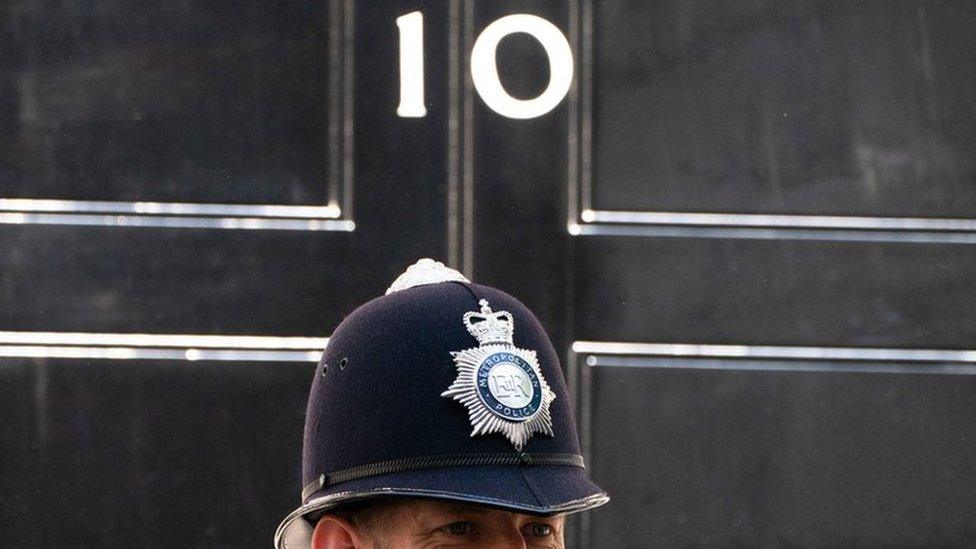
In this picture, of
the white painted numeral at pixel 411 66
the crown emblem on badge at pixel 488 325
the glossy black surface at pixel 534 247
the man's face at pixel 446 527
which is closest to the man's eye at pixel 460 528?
the man's face at pixel 446 527

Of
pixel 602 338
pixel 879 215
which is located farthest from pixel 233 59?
pixel 879 215

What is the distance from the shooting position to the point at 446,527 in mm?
1685

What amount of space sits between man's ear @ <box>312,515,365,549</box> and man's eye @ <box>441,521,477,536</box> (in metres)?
0.09

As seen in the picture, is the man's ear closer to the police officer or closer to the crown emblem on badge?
the police officer

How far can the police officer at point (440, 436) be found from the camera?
1677 mm

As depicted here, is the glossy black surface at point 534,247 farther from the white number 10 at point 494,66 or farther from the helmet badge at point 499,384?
the helmet badge at point 499,384

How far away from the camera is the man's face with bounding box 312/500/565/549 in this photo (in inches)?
Answer: 66.1

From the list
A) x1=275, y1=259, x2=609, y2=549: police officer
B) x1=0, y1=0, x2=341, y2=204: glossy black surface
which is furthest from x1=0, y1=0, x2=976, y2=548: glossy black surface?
x1=275, y1=259, x2=609, y2=549: police officer

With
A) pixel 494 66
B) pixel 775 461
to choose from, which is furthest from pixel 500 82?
pixel 775 461

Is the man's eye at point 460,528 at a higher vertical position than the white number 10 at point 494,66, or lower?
lower

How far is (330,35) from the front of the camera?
110 inches

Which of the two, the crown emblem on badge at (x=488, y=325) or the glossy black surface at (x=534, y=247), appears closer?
the crown emblem on badge at (x=488, y=325)

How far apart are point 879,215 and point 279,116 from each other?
0.95 m

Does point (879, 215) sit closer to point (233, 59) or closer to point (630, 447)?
point (630, 447)
